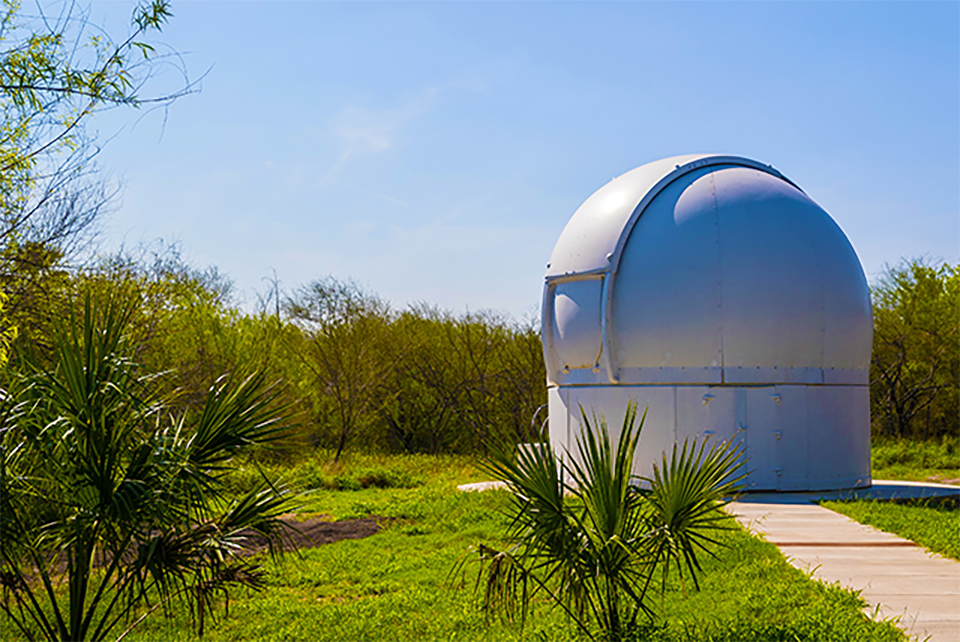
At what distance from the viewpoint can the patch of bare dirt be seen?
10.2m

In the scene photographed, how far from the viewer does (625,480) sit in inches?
208

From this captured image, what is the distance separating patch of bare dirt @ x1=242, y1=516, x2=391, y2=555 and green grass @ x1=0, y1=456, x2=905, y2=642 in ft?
1.38

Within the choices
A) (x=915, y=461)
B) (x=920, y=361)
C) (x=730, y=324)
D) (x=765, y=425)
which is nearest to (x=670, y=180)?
(x=730, y=324)

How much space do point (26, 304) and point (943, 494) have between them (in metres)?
14.2

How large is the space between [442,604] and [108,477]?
3.41 meters

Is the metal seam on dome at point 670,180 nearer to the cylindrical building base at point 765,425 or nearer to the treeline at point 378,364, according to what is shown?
the cylindrical building base at point 765,425

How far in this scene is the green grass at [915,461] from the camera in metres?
17.8

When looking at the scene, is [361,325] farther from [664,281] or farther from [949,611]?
[949,611]

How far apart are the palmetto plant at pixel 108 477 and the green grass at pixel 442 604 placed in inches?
25.5

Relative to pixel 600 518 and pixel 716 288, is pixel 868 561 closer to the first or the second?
pixel 600 518

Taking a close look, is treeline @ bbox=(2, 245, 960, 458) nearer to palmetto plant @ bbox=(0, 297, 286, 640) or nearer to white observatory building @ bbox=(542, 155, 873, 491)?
white observatory building @ bbox=(542, 155, 873, 491)

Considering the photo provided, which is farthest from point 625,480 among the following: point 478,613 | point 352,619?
point 352,619

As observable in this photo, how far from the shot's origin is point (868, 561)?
8.07m

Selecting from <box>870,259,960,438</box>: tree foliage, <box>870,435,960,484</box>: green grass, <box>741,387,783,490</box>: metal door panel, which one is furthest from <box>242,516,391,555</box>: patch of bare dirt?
<box>870,259,960,438</box>: tree foliage
